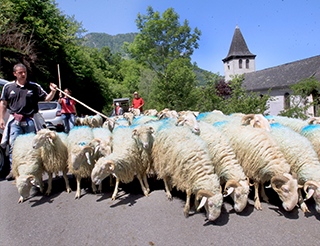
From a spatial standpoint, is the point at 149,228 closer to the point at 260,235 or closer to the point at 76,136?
the point at 260,235

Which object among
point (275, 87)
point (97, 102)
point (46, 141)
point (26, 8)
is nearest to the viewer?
point (46, 141)

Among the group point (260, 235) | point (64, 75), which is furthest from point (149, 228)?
point (64, 75)

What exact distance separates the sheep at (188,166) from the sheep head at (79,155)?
4.24 ft

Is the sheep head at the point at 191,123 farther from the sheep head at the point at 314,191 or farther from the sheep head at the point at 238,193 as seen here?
the sheep head at the point at 314,191

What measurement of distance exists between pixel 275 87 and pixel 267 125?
25.8 m

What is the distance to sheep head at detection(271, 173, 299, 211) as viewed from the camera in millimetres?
2922

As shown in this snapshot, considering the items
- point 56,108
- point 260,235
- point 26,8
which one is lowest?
point 260,235

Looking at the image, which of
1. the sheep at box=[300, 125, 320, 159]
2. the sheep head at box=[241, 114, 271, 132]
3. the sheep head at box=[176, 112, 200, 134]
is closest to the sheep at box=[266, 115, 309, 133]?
the sheep at box=[300, 125, 320, 159]

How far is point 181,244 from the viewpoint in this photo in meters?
2.54

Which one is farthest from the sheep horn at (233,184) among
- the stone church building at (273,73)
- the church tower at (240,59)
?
the church tower at (240,59)

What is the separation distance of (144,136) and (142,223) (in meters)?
1.50

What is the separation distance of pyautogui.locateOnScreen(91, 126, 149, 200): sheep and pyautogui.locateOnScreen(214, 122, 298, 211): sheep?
1.86m

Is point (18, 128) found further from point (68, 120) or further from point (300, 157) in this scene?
point (300, 157)

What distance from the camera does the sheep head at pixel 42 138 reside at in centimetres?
383
